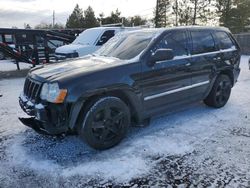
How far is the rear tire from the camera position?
5738mm

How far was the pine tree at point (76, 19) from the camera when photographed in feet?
163

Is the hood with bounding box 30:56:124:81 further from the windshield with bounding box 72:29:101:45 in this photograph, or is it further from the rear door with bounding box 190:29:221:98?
the windshield with bounding box 72:29:101:45

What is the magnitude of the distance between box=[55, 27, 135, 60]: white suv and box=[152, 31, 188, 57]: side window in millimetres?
5658

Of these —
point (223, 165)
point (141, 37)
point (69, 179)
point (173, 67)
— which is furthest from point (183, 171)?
point (141, 37)

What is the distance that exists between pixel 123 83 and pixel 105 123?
64cm

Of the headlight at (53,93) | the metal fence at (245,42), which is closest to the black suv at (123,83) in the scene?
the headlight at (53,93)

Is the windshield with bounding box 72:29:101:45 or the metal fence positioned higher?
the windshield with bounding box 72:29:101:45

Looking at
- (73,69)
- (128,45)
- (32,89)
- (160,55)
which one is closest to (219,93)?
(160,55)

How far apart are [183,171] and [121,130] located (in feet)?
3.74

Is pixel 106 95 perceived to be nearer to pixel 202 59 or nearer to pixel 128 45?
pixel 128 45

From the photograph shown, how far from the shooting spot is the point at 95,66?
13.3ft

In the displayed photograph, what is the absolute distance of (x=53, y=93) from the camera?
3.57 metres

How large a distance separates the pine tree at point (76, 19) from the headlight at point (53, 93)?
46.8 m

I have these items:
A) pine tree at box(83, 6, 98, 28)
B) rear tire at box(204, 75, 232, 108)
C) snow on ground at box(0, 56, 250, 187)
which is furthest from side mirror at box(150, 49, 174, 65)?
pine tree at box(83, 6, 98, 28)
